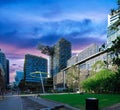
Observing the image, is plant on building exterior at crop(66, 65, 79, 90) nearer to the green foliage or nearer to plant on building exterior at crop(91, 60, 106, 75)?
plant on building exterior at crop(91, 60, 106, 75)

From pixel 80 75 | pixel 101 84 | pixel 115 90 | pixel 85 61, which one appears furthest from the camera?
pixel 85 61

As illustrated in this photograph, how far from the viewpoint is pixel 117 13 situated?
3053 centimetres

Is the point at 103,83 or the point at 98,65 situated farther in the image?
the point at 98,65

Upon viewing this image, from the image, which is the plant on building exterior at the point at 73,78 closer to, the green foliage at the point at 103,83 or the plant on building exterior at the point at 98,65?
the plant on building exterior at the point at 98,65

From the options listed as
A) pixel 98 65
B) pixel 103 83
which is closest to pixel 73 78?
pixel 98 65

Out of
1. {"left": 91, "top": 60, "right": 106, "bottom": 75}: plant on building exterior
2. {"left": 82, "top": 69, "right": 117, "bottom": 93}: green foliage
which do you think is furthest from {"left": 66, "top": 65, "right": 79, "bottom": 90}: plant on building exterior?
{"left": 82, "top": 69, "right": 117, "bottom": 93}: green foliage

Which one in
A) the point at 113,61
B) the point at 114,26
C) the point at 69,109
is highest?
the point at 114,26

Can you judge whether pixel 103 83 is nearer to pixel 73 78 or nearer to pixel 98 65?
pixel 98 65

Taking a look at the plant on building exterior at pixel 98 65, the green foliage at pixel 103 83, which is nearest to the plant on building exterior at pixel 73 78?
the plant on building exterior at pixel 98 65

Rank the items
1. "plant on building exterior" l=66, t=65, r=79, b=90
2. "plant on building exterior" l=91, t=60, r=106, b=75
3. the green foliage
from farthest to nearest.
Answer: "plant on building exterior" l=66, t=65, r=79, b=90 → "plant on building exterior" l=91, t=60, r=106, b=75 → the green foliage

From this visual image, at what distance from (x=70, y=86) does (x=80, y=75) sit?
343 inches

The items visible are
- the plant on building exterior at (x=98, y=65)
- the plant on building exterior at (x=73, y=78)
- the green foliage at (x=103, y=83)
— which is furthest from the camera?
the plant on building exterior at (x=73, y=78)

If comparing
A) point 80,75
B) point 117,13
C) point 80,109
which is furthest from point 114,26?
point 80,75

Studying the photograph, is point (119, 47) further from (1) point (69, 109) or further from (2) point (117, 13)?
(1) point (69, 109)
